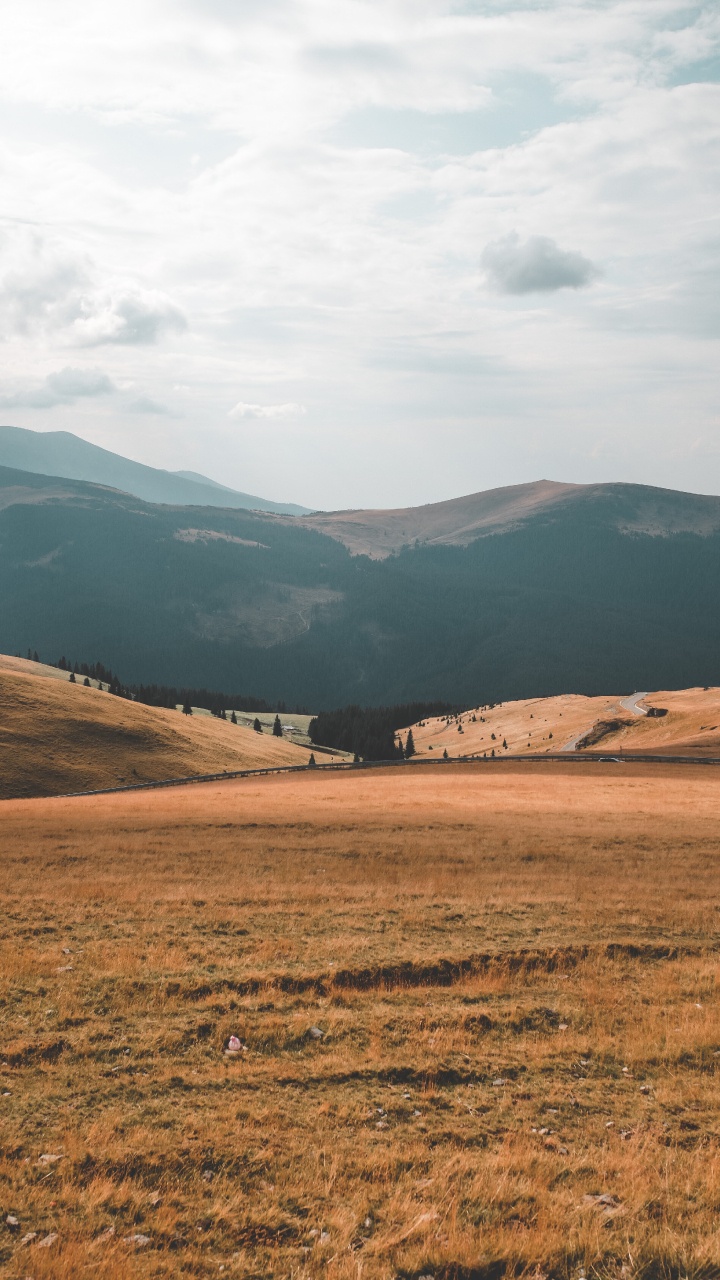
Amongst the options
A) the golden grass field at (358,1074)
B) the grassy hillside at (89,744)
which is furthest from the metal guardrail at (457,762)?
the golden grass field at (358,1074)

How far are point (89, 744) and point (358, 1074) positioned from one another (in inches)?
4767

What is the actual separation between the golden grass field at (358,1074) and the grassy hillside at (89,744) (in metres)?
88.0

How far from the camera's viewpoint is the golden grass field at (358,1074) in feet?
29.1

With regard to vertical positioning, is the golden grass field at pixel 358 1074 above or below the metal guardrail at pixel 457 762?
above

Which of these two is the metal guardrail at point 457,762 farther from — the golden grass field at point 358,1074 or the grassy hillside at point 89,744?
the golden grass field at point 358,1074

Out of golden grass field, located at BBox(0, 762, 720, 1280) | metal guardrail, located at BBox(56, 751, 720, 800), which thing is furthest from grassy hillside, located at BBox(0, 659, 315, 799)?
golden grass field, located at BBox(0, 762, 720, 1280)

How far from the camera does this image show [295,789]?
6844 centimetres

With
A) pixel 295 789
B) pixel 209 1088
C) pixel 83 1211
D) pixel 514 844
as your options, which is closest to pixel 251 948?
pixel 209 1088

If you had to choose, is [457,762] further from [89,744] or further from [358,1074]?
[358,1074]

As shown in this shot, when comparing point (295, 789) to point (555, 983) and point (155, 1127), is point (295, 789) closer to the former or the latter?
point (555, 983)

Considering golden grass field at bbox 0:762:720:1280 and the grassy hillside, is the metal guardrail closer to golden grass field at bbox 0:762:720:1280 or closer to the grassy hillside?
the grassy hillside

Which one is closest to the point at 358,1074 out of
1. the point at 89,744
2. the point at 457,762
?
the point at 457,762

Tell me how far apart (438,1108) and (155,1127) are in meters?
4.65

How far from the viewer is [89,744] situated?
123938mm
